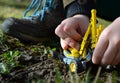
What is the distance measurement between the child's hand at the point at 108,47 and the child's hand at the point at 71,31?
199 mm

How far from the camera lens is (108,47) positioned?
72.9 inches

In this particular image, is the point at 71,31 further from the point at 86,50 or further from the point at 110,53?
the point at 110,53

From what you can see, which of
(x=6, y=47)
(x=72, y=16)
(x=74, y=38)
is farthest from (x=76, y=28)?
(x=6, y=47)

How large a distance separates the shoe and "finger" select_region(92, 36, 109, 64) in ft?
2.62

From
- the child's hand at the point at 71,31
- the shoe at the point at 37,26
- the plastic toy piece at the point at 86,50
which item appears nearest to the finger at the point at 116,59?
the plastic toy piece at the point at 86,50

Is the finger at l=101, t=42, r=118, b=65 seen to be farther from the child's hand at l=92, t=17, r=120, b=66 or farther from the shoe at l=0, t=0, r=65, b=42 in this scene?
the shoe at l=0, t=0, r=65, b=42

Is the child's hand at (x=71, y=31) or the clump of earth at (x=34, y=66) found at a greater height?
the child's hand at (x=71, y=31)

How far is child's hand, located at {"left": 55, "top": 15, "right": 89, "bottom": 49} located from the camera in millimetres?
2059

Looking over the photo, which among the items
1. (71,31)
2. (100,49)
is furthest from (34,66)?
(100,49)

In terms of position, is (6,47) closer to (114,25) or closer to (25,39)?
(25,39)

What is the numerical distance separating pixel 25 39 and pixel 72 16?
393mm

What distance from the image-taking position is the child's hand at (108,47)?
1842 millimetres

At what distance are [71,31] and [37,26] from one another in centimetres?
65

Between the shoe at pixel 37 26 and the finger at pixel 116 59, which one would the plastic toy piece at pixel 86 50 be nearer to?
the finger at pixel 116 59
